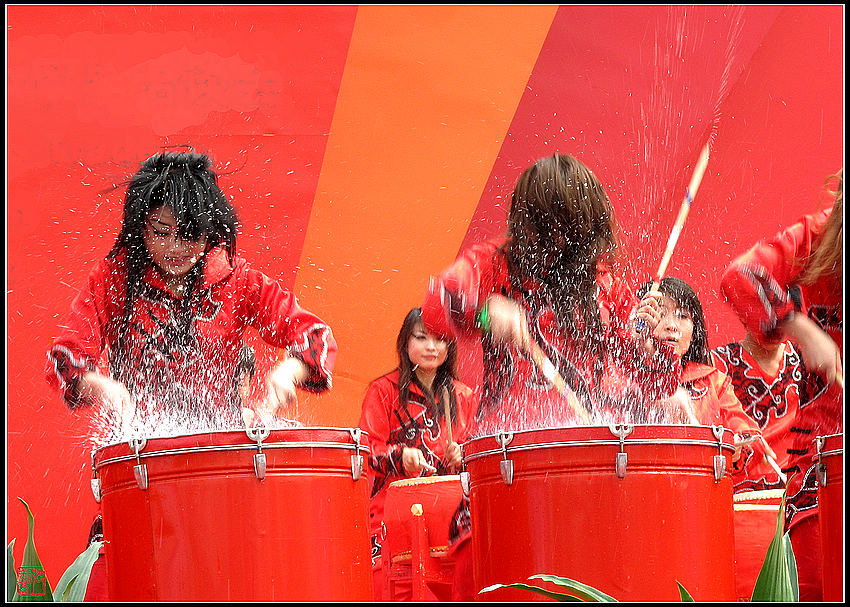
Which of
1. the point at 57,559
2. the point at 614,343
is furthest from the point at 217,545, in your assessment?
the point at 57,559

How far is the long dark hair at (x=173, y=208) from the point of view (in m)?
3.00

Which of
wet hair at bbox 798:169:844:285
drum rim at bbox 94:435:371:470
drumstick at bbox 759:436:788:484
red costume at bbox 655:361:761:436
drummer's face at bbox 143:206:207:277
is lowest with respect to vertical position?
drumstick at bbox 759:436:788:484

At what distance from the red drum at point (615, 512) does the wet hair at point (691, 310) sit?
1.63 meters

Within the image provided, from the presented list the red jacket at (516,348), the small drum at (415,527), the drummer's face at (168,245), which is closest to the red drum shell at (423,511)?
the small drum at (415,527)

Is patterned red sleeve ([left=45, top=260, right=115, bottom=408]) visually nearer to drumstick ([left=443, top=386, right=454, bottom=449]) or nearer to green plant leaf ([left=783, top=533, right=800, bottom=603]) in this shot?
drumstick ([left=443, top=386, right=454, bottom=449])

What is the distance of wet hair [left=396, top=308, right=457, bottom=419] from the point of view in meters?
3.96

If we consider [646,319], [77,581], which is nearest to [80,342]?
[77,581]

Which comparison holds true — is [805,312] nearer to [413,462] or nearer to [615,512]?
[615,512]

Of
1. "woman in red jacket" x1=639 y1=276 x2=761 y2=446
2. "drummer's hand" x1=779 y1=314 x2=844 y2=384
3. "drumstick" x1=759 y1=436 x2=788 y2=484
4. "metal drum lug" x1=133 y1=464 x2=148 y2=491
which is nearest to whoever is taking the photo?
"metal drum lug" x1=133 y1=464 x2=148 y2=491

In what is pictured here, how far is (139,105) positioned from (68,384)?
145cm

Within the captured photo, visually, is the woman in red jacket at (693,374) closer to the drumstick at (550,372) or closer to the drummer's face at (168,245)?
the drumstick at (550,372)

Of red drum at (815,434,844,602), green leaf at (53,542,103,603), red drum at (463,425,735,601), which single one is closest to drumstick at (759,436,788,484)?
red drum at (815,434,844,602)

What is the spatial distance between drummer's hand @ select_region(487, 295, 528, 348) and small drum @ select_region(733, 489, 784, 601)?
2.45 ft

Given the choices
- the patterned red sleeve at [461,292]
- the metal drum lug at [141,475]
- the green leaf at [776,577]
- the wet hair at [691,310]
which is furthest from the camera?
the wet hair at [691,310]
